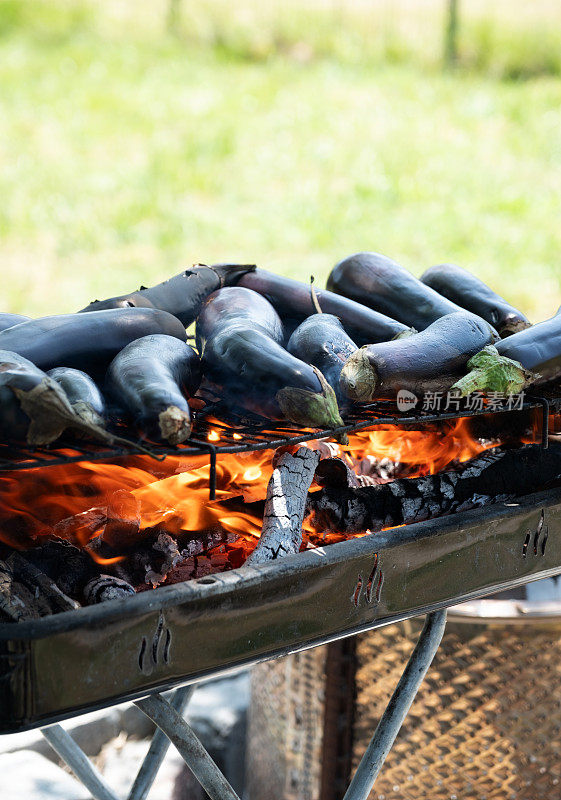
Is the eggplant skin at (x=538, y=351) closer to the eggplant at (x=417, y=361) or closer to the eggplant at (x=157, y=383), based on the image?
the eggplant at (x=417, y=361)

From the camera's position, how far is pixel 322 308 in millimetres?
1781

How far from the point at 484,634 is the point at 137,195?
214 inches

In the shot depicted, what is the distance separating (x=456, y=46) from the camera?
8664 mm

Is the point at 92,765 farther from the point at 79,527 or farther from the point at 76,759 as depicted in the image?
the point at 79,527

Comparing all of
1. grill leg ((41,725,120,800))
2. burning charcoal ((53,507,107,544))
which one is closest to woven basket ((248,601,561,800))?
grill leg ((41,725,120,800))

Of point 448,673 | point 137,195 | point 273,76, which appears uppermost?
point 273,76

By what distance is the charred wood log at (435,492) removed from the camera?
1642 mm

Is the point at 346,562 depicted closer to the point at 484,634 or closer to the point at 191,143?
the point at 484,634

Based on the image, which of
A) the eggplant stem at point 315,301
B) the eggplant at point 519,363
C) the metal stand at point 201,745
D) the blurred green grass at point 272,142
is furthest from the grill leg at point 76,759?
the blurred green grass at point 272,142

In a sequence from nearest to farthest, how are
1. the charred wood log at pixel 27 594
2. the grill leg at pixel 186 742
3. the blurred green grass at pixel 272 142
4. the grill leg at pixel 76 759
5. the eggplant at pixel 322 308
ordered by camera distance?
1. the charred wood log at pixel 27 594
2. the grill leg at pixel 186 742
3. the eggplant at pixel 322 308
4. the grill leg at pixel 76 759
5. the blurred green grass at pixel 272 142

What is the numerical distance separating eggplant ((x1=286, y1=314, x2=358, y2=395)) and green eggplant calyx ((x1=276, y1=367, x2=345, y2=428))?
12 centimetres

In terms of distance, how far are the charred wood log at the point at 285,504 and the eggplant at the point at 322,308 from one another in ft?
0.83

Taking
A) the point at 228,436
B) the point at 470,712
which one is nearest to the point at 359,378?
the point at 228,436

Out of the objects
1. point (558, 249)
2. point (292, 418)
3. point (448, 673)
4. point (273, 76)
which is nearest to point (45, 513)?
point (292, 418)
